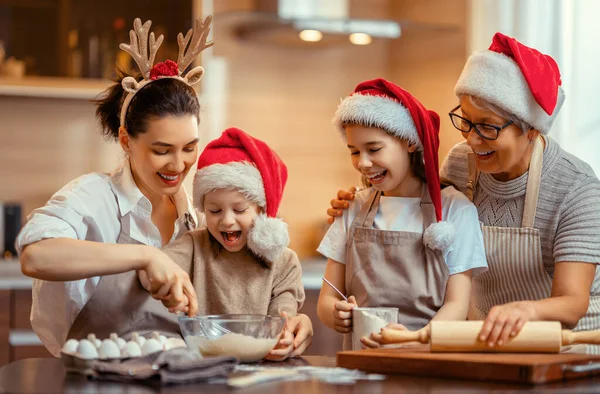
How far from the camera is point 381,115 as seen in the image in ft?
5.99

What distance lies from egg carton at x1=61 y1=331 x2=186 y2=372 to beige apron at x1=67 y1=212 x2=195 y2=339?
0.24 meters

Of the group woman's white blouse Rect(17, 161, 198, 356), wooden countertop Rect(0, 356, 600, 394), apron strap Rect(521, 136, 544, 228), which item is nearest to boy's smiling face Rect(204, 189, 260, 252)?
woman's white blouse Rect(17, 161, 198, 356)

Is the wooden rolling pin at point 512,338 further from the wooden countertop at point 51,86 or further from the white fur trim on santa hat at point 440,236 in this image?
the wooden countertop at point 51,86

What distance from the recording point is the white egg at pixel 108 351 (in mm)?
1422

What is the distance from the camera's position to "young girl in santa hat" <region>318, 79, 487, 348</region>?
180 cm

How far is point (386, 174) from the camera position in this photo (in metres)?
1.86

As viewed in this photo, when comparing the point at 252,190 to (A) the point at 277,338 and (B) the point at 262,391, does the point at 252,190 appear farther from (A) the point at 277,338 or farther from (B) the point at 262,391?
(B) the point at 262,391

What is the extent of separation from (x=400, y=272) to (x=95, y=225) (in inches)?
26.6

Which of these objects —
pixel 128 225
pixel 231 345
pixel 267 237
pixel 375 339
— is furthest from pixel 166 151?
pixel 375 339

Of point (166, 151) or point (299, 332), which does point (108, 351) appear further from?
point (166, 151)

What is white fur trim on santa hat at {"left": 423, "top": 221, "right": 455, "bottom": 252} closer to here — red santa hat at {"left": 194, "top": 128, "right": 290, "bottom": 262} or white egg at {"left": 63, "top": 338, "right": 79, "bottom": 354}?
red santa hat at {"left": 194, "top": 128, "right": 290, "bottom": 262}

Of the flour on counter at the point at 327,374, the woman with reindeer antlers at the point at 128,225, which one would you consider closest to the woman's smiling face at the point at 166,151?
the woman with reindeer antlers at the point at 128,225

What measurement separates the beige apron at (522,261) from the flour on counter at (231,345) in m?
0.65

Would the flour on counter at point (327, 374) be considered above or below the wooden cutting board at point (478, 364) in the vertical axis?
below
